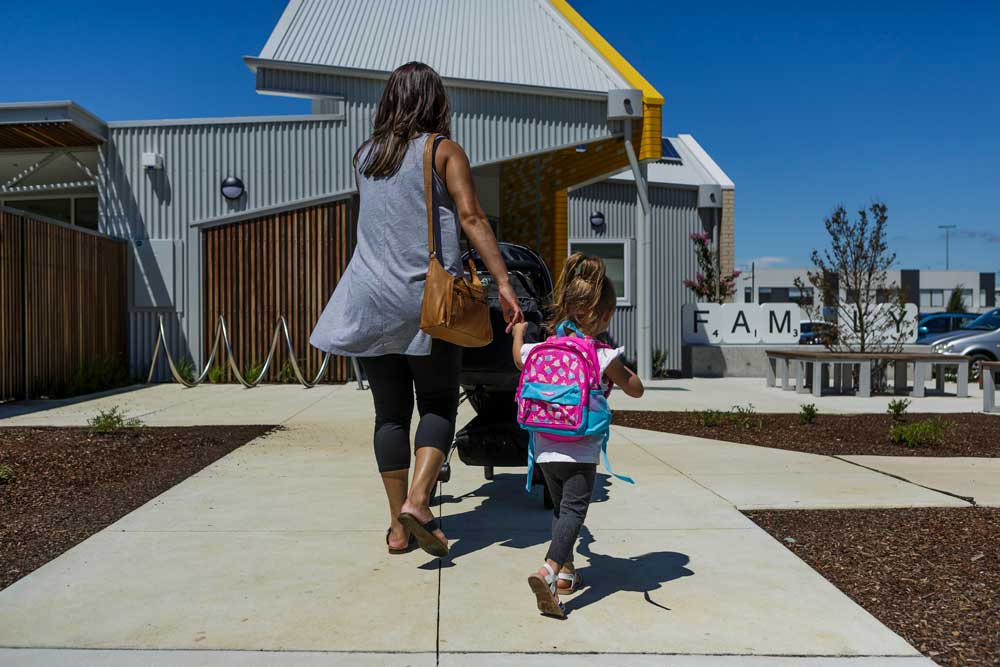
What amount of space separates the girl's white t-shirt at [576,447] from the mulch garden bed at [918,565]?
4.04ft

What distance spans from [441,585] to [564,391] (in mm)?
972

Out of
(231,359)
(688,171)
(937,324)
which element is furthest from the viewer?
(937,324)

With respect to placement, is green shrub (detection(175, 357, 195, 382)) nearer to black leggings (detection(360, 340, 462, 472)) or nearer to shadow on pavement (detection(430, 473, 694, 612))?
shadow on pavement (detection(430, 473, 694, 612))

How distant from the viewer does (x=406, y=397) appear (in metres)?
3.90

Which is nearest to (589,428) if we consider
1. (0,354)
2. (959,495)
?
(959,495)

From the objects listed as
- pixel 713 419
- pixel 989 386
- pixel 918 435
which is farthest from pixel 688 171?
pixel 918 435

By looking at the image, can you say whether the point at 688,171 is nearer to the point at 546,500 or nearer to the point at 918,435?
the point at 918,435

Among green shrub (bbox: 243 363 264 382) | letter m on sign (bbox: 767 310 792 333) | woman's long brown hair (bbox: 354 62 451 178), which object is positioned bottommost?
green shrub (bbox: 243 363 264 382)

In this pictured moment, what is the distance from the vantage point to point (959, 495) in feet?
18.0

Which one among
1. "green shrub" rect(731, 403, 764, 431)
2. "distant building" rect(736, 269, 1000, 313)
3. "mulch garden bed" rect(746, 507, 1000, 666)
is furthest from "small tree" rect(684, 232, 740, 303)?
"distant building" rect(736, 269, 1000, 313)

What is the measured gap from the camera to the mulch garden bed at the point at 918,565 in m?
3.10

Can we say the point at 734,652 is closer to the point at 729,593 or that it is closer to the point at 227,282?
the point at 729,593

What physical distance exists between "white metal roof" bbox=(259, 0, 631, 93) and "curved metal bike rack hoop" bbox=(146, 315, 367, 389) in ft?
14.8

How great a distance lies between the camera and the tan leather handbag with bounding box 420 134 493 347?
3.53 metres
